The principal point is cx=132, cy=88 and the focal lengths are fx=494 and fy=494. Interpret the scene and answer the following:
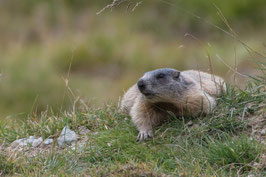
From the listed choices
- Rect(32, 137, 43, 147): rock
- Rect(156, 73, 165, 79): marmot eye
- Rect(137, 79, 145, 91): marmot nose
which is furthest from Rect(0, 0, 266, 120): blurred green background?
Rect(137, 79, 145, 91): marmot nose

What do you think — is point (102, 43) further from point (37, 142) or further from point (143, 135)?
point (143, 135)

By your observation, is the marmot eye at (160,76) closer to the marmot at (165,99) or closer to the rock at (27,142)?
the marmot at (165,99)

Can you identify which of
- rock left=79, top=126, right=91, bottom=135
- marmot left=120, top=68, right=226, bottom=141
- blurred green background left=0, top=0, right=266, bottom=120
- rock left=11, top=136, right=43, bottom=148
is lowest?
blurred green background left=0, top=0, right=266, bottom=120

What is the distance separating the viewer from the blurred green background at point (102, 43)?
11156mm

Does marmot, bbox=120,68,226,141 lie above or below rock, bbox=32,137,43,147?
above

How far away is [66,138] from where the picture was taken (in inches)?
223

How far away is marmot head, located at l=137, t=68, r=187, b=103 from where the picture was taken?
18.4 feet

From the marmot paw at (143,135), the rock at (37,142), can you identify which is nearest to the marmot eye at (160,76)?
the marmot paw at (143,135)

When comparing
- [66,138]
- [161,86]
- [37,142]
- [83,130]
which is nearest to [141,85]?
[161,86]

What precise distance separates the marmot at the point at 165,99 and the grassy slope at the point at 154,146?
11 centimetres

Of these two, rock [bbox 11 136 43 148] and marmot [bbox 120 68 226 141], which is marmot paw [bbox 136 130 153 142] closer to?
marmot [bbox 120 68 226 141]

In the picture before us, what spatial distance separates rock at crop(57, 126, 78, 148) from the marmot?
73 centimetres

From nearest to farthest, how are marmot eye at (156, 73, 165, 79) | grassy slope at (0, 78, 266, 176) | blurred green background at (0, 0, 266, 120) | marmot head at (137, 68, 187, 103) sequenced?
grassy slope at (0, 78, 266, 176)
marmot head at (137, 68, 187, 103)
marmot eye at (156, 73, 165, 79)
blurred green background at (0, 0, 266, 120)

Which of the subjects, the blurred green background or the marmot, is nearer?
the marmot
